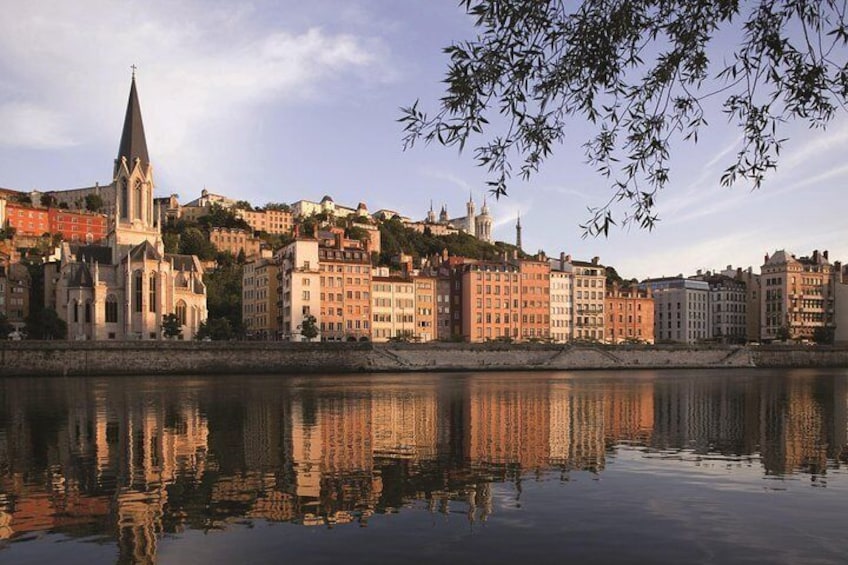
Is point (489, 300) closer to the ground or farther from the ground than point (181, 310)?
farther from the ground

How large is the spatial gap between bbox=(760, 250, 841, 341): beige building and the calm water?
137490mm

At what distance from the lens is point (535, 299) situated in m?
146

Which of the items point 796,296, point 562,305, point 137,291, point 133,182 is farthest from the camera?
point 796,296

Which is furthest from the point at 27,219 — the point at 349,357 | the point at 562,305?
the point at 562,305

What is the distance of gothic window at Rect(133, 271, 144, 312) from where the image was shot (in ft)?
369

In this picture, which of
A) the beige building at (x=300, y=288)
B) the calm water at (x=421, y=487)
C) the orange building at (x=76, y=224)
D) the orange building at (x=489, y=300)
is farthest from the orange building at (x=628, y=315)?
the orange building at (x=76, y=224)

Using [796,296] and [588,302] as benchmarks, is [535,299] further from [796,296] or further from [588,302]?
[796,296]

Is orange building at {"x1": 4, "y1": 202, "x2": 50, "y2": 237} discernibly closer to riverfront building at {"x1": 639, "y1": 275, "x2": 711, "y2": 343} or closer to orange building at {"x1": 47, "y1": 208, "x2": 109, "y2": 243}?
orange building at {"x1": 47, "y1": 208, "x2": 109, "y2": 243}

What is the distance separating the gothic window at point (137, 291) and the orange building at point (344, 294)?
26950 mm

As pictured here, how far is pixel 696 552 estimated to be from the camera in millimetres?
14305

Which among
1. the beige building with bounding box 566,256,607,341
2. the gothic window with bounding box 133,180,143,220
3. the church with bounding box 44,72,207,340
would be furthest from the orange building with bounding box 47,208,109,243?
the beige building with bounding box 566,256,607,341

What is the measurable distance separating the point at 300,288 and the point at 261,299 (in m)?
15.6

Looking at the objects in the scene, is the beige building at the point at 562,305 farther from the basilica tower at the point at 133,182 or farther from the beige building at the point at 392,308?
the basilica tower at the point at 133,182

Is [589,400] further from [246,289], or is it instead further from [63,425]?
[246,289]
